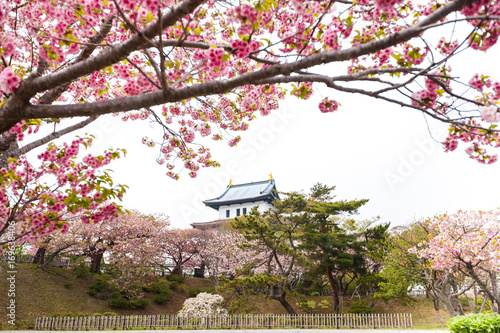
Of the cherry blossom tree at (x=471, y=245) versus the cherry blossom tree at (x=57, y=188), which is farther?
the cherry blossom tree at (x=471, y=245)

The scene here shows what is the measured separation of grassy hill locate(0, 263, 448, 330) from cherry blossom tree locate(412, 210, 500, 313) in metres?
7.15

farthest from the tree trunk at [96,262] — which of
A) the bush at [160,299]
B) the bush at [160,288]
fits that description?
the bush at [160,299]

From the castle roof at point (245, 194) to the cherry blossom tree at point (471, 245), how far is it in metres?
23.7

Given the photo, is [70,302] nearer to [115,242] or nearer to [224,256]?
[115,242]

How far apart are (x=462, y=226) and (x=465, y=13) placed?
7286 mm

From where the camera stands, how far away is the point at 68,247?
1627 cm

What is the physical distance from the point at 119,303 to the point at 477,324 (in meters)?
14.6

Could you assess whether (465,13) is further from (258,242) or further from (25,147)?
(258,242)

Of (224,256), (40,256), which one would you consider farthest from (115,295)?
(224,256)

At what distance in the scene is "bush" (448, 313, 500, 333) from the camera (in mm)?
7070

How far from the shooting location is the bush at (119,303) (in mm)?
15164

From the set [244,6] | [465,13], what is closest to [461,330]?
[465,13]

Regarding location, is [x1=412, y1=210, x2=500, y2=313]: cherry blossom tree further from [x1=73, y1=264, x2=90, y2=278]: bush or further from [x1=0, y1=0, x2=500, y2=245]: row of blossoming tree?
[x1=73, y1=264, x2=90, y2=278]: bush

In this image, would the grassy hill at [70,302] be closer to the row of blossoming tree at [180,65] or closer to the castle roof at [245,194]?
the row of blossoming tree at [180,65]
